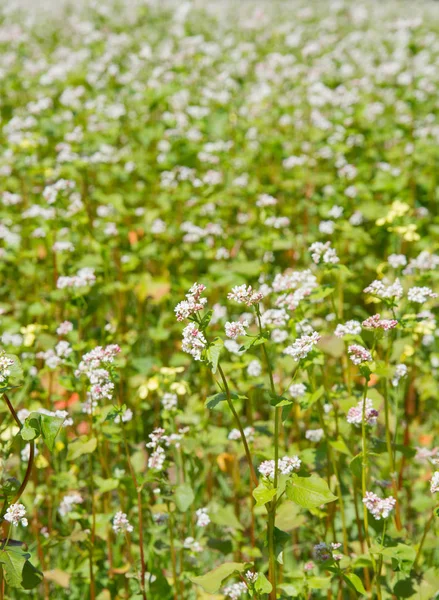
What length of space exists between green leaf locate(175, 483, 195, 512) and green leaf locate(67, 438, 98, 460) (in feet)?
0.87

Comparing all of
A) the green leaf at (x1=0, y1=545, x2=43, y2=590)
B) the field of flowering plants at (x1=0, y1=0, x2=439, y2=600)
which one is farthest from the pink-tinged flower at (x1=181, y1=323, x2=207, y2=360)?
the green leaf at (x1=0, y1=545, x2=43, y2=590)

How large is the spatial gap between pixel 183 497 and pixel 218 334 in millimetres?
880

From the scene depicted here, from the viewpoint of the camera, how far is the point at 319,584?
1766mm

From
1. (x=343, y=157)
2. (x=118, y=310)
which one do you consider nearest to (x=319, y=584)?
(x=118, y=310)

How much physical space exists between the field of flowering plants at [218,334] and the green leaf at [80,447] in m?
0.01

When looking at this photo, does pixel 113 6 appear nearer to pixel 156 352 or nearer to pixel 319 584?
pixel 156 352

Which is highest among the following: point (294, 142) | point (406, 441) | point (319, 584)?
point (294, 142)

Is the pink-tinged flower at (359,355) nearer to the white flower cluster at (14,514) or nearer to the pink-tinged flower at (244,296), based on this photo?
the pink-tinged flower at (244,296)

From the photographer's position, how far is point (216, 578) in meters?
1.58

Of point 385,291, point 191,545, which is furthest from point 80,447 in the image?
point 385,291

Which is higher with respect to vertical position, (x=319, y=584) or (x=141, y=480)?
(x=141, y=480)

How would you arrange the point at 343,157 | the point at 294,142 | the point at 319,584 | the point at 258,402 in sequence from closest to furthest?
1. the point at 319,584
2. the point at 258,402
3. the point at 343,157
4. the point at 294,142

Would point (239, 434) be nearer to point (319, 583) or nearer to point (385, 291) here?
point (319, 583)

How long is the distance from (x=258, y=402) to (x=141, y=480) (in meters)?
1.27
